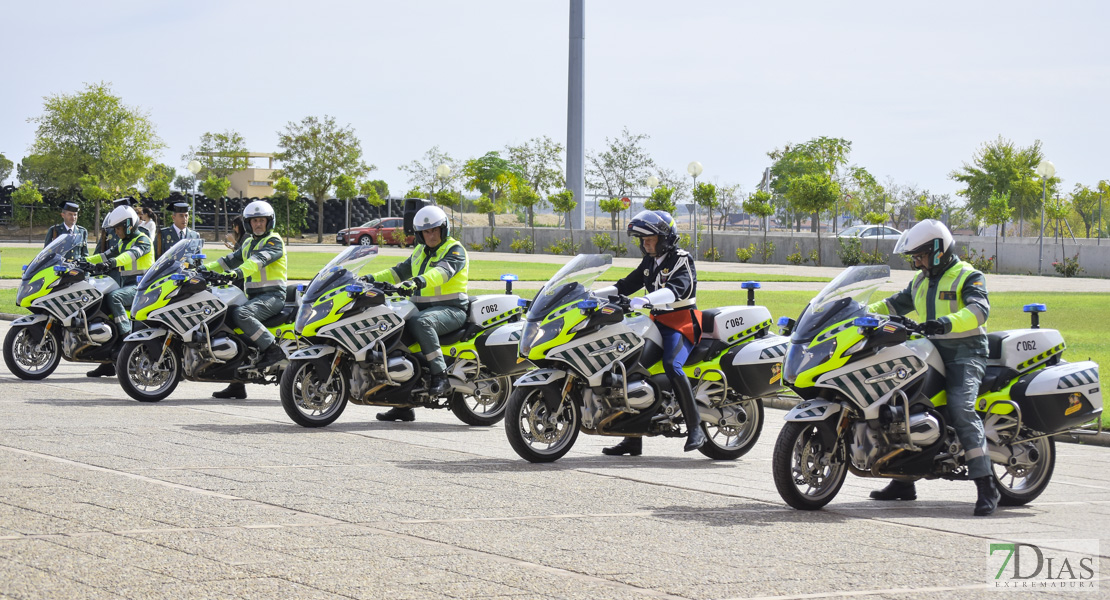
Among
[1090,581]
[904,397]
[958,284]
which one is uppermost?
[958,284]

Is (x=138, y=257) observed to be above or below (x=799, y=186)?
below

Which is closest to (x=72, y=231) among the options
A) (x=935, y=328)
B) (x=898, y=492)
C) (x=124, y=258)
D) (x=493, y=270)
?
(x=124, y=258)

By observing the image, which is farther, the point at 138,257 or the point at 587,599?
the point at 138,257

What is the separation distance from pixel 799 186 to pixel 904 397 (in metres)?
41.7

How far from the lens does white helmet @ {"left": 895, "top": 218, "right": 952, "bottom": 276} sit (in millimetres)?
8016

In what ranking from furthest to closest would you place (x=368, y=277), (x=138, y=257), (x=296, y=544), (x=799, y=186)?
(x=799, y=186)
(x=138, y=257)
(x=368, y=277)
(x=296, y=544)

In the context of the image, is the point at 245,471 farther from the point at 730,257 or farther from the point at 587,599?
the point at 730,257

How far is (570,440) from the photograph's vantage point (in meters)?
9.34

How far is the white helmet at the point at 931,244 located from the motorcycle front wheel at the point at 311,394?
501cm

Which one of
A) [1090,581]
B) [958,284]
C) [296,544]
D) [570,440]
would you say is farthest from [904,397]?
[296,544]

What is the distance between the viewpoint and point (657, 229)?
9.72 m

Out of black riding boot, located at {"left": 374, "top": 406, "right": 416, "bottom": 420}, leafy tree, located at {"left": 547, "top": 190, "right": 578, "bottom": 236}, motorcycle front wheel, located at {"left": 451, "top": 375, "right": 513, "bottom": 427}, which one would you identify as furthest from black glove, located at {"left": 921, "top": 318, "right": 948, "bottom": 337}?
leafy tree, located at {"left": 547, "top": 190, "right": 578, "bottom": 236}

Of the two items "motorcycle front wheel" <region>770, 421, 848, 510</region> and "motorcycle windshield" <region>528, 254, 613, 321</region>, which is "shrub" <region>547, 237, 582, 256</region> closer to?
"motorcycle windshield" <region>528, 254, 613, 321</region>

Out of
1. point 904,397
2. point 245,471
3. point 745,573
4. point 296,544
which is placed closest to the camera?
point 745,573
